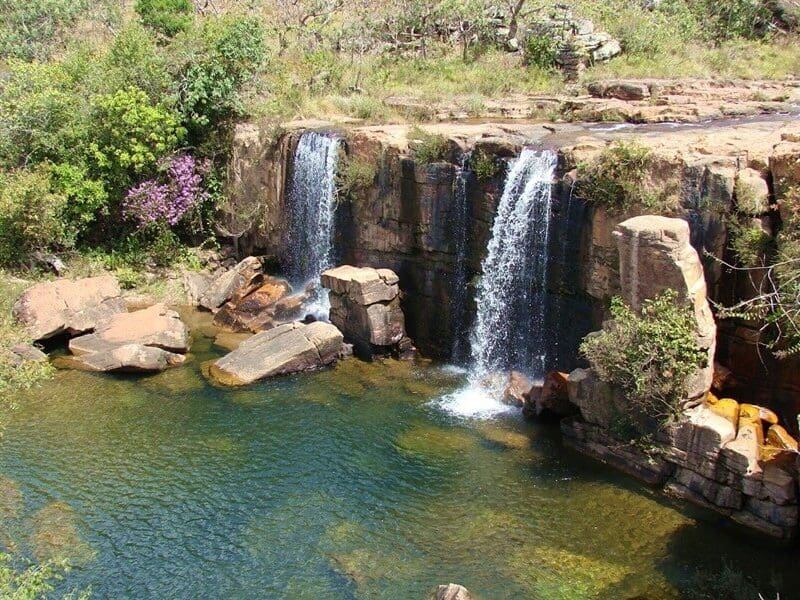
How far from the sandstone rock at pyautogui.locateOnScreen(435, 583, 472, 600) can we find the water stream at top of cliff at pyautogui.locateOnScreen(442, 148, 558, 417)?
18.4ft

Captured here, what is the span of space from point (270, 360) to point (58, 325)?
18.3 feet

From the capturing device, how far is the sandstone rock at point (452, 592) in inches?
403

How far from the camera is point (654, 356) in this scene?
1266cm

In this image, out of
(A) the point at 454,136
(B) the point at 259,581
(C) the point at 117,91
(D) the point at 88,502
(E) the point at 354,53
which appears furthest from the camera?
(E) the point at 354,53

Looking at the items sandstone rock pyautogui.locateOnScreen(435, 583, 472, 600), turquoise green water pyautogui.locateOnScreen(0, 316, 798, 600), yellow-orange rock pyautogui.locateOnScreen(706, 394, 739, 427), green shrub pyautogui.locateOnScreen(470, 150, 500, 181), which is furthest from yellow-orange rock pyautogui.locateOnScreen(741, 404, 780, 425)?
green shrub pyautogui.locateOnScreen(470, 150, 500, 181)

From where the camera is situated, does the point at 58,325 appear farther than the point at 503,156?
Yes

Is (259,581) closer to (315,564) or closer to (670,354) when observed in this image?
(315,564)

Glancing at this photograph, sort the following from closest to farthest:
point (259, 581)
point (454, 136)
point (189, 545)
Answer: point (259, 581)
point (189, 545)
point (454, 136)

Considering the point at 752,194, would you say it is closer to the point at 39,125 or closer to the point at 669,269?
the point at 669,269

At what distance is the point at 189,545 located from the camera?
39.2 feet

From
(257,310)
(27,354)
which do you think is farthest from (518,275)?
(27,354)

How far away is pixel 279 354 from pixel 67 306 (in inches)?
233

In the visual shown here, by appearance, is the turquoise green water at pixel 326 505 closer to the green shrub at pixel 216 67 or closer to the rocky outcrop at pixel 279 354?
the rocky outcrop at pixel 279 354

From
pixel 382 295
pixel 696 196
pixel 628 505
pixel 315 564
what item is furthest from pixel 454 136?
pixel 315 564
